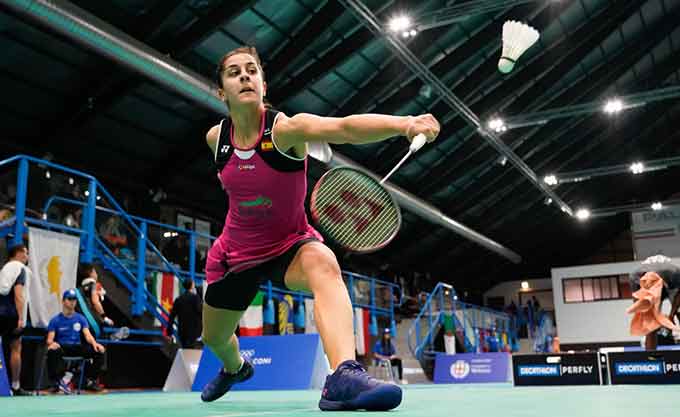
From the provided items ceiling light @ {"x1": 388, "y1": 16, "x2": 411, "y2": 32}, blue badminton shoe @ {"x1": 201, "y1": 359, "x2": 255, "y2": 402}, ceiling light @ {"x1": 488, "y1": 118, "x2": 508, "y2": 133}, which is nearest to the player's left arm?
blue badminton shoe @ {"x1": 201, "y1": 359, "x2": 255, "y2": 402}

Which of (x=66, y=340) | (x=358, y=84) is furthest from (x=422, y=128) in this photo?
(x=358, y=84)

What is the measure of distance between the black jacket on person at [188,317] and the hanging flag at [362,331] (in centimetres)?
655

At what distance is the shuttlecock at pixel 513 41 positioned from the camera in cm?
604

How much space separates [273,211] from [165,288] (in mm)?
7369

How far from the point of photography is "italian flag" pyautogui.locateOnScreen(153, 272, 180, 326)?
377 inches

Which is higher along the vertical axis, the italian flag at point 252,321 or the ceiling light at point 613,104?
the ceiling light at point 613,104

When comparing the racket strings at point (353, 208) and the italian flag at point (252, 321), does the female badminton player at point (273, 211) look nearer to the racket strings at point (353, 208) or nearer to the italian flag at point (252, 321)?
the racket strings at point (353, 208)

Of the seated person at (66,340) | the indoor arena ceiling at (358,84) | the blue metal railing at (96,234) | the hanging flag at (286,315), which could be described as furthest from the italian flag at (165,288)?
the indoor arena ceiling at (358,84)

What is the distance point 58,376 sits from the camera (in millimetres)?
6832

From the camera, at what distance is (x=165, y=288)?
9.76m

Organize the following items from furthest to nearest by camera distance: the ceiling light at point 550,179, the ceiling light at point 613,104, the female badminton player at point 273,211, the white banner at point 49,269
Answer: the ceiling light at point 550,179, the ceiling light at point 613,104, the white banner at point 49,269, the female badminton player at point 273,211

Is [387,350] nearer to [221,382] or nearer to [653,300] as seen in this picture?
[653,300]

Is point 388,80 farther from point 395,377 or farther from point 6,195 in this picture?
point 6,195

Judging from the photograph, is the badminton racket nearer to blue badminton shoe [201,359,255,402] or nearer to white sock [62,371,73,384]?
blue badminton shoe [201,359,255,402]
